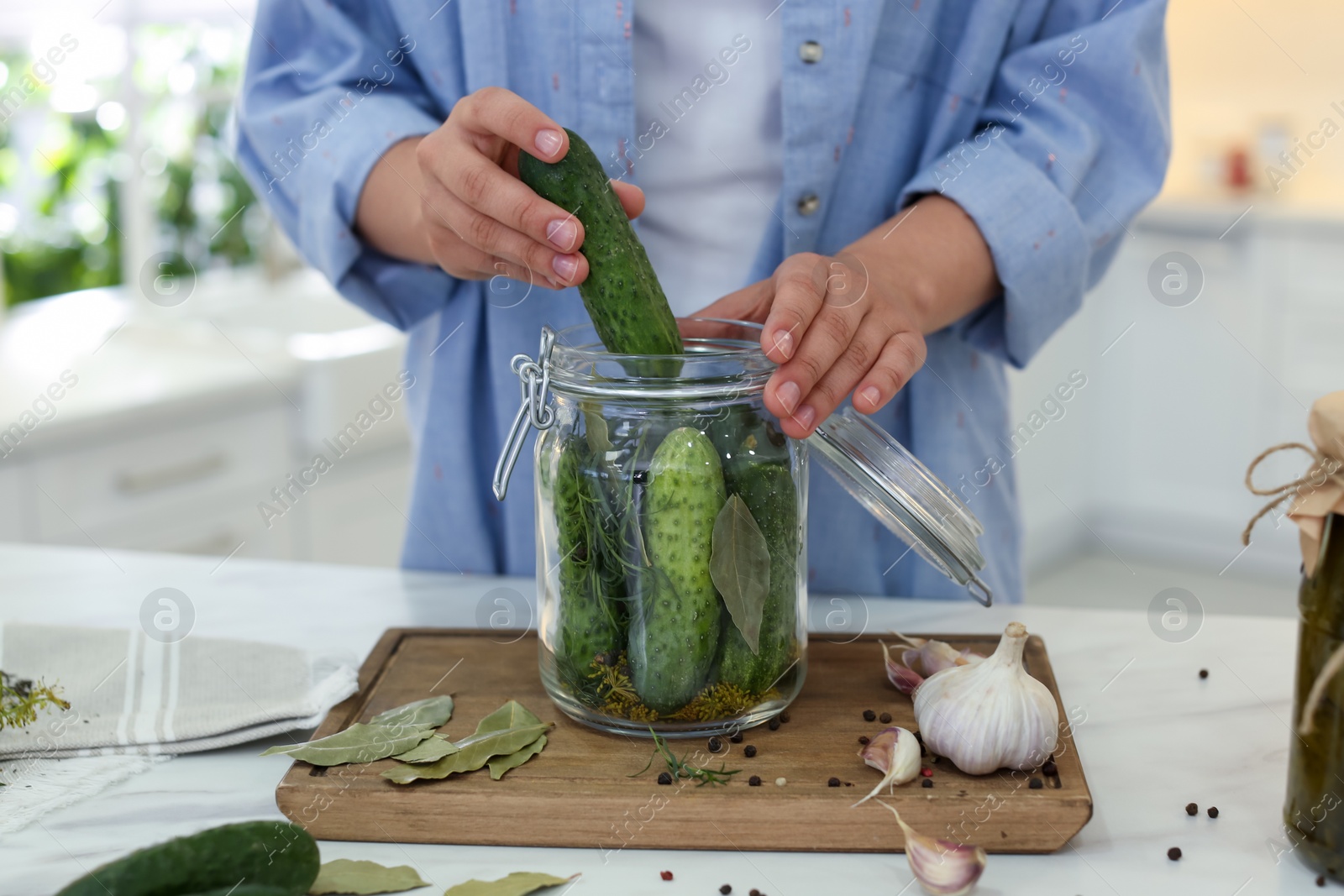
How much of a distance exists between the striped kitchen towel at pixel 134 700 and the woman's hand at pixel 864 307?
0.36 metres

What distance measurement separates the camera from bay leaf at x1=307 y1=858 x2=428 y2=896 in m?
0.60

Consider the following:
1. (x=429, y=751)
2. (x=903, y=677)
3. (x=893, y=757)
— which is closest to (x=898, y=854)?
(x=893, y=757)

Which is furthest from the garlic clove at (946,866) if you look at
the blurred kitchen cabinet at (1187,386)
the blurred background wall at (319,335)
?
the blurred kitchen cabinet at (1187,386)

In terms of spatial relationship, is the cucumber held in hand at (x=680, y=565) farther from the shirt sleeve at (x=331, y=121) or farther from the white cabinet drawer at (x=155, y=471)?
the white cabinet drawer at (x=155, y=471)

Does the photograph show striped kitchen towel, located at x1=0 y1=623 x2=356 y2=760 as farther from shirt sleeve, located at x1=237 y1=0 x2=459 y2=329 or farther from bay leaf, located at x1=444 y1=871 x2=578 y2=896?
shirt sleeve, located at x1=237 y1=0 x2=459 y2=329

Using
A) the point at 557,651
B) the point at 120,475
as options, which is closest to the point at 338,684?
the point at 557,651

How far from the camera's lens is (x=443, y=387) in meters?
1.07

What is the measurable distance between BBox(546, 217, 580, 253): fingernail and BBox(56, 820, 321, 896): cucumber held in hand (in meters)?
0.35

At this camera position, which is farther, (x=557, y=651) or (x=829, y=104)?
(x=829, y=104)

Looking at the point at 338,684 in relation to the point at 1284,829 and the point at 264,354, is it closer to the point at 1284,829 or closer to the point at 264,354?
the point at 1284,829

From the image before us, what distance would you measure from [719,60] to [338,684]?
0.58 metres

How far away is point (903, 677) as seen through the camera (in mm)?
787

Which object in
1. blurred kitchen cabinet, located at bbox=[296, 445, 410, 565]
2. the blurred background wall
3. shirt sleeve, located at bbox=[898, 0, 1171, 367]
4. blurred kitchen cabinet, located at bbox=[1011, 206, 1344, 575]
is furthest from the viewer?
blurred kitchen cabinet, located at bbox=[1011, 206, 1344, 575]

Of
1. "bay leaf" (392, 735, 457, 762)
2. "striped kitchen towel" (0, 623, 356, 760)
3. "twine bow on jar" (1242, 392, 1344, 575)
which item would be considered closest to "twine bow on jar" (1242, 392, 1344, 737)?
"twine bow on jar" (1242, 392, 1344, 575)
